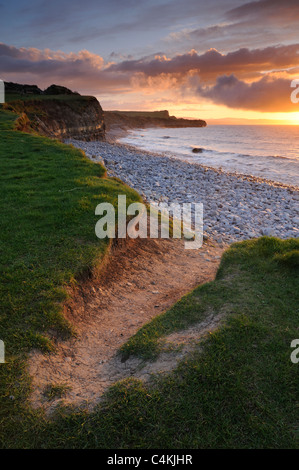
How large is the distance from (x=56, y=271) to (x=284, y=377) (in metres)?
4.98

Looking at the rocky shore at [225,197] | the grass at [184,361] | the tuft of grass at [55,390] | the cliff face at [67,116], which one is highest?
the cliff face at [67,116]

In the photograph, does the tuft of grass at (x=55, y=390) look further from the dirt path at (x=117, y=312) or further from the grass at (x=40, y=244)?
the grass at (x=40, y=244)

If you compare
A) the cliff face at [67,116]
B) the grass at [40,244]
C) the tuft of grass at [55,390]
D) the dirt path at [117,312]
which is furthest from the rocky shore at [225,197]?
the cliff face at [67,116]

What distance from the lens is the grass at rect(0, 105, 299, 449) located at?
148 inches

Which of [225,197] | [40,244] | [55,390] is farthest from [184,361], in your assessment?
[225,197]

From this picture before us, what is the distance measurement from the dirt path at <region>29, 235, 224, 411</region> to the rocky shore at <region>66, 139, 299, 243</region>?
12.3ft

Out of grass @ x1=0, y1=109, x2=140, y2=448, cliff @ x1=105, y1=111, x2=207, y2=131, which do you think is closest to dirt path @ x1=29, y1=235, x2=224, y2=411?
grass @ x1=0, y1=109, x2=140, y2=448

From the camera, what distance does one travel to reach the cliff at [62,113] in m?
40.2

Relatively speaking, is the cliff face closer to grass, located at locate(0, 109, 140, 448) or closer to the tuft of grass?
grass, located at locate(0, 109, 140, 448)

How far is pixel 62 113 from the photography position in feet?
166

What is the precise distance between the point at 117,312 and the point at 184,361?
9.10 ft

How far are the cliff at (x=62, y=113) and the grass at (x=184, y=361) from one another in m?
31.1

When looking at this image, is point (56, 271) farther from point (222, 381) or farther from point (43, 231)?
point (222, 381)

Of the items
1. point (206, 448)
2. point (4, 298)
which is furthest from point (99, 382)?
point (4, 298)
